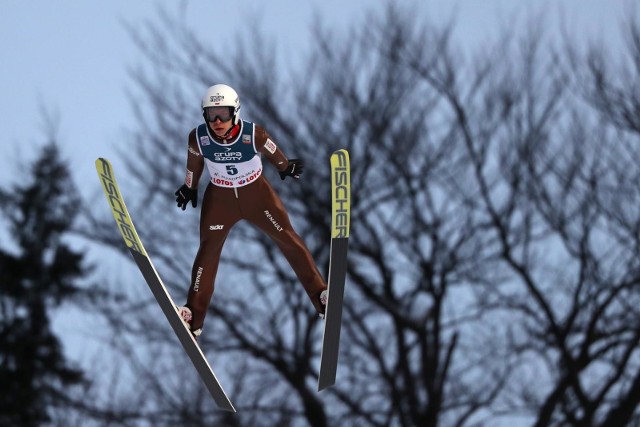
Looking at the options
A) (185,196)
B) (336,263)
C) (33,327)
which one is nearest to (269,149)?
(185,196)

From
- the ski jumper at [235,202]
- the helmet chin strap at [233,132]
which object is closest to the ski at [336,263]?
the ski jumper at [235,202]

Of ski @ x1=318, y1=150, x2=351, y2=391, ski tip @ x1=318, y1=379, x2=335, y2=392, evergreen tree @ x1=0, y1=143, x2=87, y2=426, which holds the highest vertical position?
evergreen tree @ x1=0, y1=143, x2=87, y2=426

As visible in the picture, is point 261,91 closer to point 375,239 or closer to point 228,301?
point 375,239

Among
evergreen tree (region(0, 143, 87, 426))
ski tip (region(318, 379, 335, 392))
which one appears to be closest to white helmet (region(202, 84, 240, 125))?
ski tip (region(318, 379, 335, 392))

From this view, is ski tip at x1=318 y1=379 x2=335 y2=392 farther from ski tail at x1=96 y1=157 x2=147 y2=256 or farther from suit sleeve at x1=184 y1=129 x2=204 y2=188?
suit sleeve at x1=184 y1=129 x2=204 y2=188

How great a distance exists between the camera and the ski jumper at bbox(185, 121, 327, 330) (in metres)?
6.38

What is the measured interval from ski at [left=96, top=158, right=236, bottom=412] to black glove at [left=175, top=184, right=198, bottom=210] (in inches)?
24.8

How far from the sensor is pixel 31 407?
26734mm

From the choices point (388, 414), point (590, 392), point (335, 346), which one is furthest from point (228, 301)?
point (335, 346)

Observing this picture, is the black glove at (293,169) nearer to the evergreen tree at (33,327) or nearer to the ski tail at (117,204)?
the ski tail at (117,204)

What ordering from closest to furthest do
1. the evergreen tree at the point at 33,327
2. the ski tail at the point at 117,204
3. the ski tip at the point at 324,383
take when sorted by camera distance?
the ski tail at the point at 117,204, the ski tip at the point at 324,383, the evergreen tree at the point at 33,327

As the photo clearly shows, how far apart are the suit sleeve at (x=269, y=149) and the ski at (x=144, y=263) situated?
108 cm

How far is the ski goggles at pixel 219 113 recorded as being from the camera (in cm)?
614

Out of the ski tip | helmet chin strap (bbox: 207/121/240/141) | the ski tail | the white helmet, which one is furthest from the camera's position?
the ski tip
